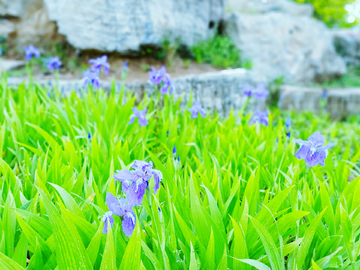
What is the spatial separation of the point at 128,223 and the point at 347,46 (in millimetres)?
8901

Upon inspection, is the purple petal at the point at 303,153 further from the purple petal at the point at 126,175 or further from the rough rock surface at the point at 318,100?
the rough rock surface at the point at 318,100

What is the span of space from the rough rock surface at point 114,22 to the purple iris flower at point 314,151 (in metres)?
3.91

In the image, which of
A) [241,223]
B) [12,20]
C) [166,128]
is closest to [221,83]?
[166,128]

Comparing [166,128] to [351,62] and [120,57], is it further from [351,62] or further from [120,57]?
[351,62]

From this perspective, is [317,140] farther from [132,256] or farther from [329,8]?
[329,8]

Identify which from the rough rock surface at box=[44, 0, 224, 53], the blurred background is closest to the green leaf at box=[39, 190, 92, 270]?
the blurred background

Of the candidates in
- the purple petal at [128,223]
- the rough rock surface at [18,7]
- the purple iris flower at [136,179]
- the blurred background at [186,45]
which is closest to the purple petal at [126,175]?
the purple iris flower at [136,179]

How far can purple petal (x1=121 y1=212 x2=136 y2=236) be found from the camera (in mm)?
872

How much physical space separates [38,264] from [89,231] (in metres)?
0.16

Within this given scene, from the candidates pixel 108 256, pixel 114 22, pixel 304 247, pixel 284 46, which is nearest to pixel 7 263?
pixel 108 256

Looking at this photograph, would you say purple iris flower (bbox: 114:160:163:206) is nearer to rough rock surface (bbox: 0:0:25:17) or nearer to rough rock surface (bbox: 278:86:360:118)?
rough rock surface (bbox: 278:86:360:118)

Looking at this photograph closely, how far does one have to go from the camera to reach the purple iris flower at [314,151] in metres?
1.28

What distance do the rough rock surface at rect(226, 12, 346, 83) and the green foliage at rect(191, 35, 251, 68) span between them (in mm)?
233

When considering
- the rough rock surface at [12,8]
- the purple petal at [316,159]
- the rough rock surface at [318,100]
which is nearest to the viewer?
the purple petal at [316,159]
